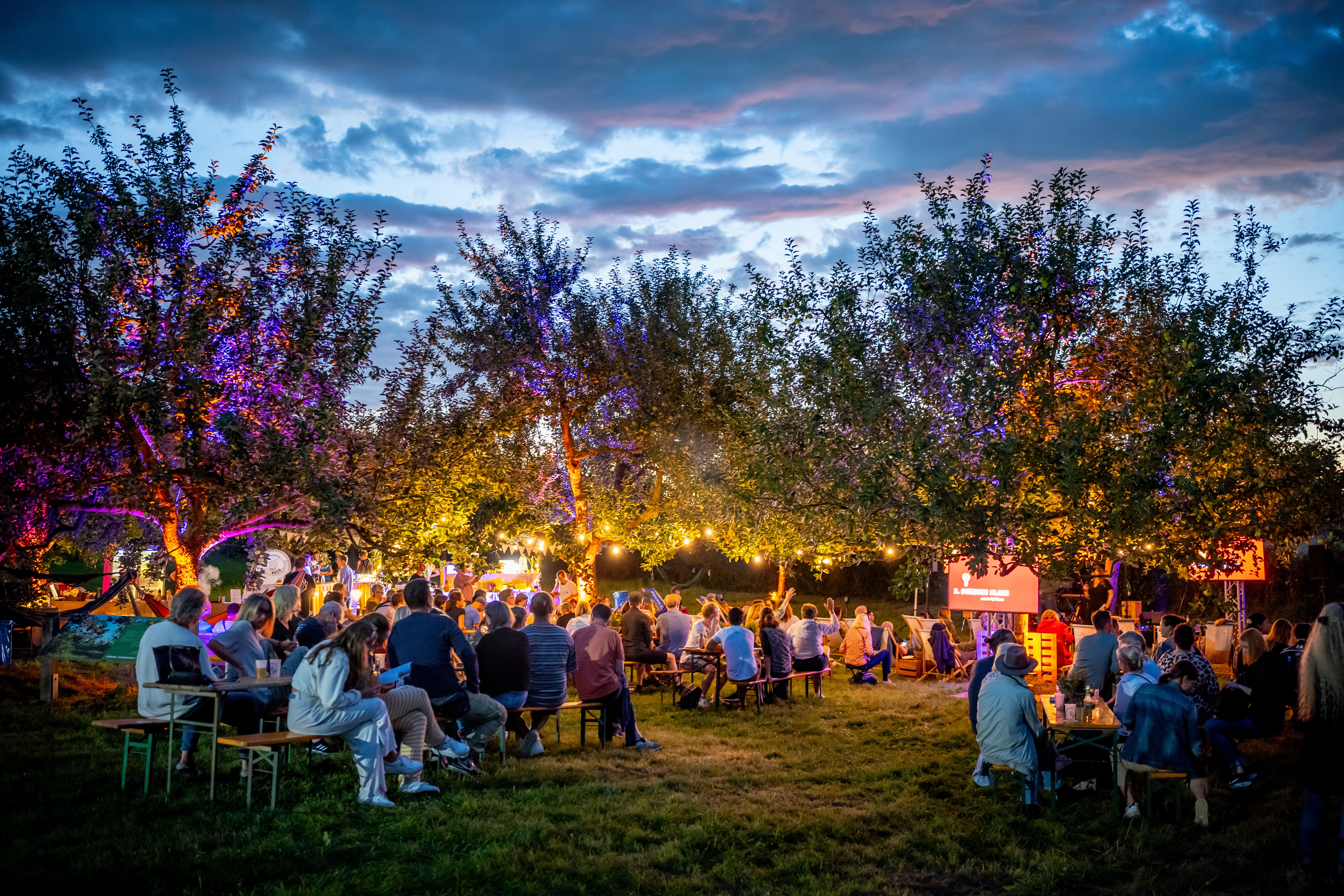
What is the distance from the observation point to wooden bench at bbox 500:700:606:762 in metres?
9.05

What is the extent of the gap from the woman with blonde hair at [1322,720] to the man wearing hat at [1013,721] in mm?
1983

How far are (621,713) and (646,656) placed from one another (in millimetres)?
3415

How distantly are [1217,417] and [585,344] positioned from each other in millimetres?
13884

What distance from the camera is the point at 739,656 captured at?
40.8 feet

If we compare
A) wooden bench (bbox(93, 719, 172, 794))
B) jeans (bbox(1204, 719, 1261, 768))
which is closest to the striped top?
wooden bench (bbox(93, 719, 172, 794))

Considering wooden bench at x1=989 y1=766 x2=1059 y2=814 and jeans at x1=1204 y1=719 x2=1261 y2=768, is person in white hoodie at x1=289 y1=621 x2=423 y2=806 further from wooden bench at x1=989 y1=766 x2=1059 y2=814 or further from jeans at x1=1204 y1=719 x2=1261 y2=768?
jeans at x1=1204 y1=719 x2=1261 y2=768

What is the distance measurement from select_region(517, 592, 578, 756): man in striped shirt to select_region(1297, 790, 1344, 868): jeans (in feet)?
20.9

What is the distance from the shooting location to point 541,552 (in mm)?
25891

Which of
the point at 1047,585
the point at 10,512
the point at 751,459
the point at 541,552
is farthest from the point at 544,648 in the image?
the point at 1047,585

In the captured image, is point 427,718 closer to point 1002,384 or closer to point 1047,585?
point 1002,384

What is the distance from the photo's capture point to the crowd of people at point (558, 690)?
6.76 meters

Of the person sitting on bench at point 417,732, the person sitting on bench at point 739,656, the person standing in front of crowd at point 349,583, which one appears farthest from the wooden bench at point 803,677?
the person standing in front of crowd at point 349,583

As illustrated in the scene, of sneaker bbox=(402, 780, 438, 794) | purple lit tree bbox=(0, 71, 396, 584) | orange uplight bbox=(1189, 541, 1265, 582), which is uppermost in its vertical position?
purple lit tree bbox=(0, 71, 396, 584)

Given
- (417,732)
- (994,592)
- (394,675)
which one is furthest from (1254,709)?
(394,675)
